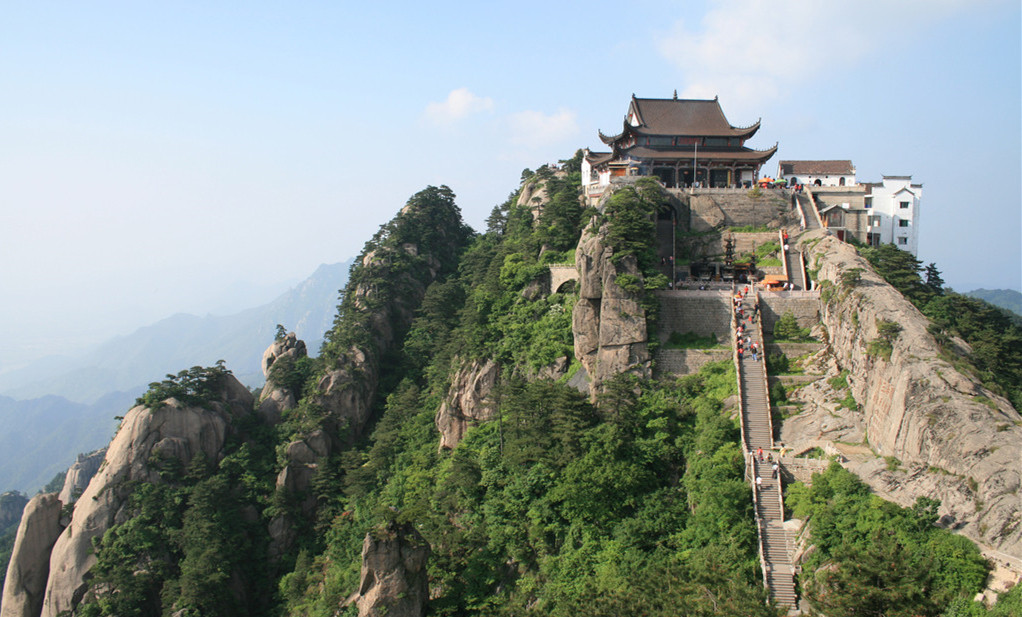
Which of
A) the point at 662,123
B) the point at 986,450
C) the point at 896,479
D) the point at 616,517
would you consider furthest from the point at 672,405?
the point at 662,123

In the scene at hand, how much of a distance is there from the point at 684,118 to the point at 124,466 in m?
40.9

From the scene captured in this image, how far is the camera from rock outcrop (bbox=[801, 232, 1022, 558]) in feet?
68.9

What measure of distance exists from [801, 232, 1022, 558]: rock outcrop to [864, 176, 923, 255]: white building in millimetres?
18141

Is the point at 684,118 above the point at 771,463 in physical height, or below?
above

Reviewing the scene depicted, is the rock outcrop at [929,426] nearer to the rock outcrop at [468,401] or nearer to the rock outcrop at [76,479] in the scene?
the rock outcrop at [468,401]

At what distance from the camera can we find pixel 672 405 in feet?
104

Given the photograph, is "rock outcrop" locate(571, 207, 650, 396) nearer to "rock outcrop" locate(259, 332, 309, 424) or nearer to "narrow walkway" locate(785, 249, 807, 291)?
"narrow walkway" locate(785, 249, 807, 291)

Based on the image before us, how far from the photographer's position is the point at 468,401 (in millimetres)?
40406

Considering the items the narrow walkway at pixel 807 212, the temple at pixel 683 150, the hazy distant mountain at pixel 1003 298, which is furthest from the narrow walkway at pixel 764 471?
the hazy distant mountain at pixel 1003 298

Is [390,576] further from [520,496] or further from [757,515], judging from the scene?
[757,515]

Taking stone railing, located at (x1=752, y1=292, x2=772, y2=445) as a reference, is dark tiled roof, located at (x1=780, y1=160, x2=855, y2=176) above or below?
above

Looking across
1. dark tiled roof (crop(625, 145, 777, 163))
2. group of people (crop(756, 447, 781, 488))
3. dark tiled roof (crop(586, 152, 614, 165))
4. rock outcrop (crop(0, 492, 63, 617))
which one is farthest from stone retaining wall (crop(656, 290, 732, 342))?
rock outcrop (crop(0, 492, 63, 617))

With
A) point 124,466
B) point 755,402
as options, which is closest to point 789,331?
point 755,402

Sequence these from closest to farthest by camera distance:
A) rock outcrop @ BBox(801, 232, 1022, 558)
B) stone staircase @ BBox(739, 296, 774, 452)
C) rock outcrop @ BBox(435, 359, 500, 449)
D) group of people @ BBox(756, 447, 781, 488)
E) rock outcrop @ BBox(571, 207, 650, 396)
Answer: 1. rock outcrop @ BBox(801, 232, 1022, 558)
2. group of people @ BBox(756, 447, 781, 488)
3. stone staircase @ BBox(739, 296, 774, 452)
4. rock outcrop @ BBox(571, 207, 650, 396)
5. rock outcrop @ BBox(435, 359, 500, 449)
